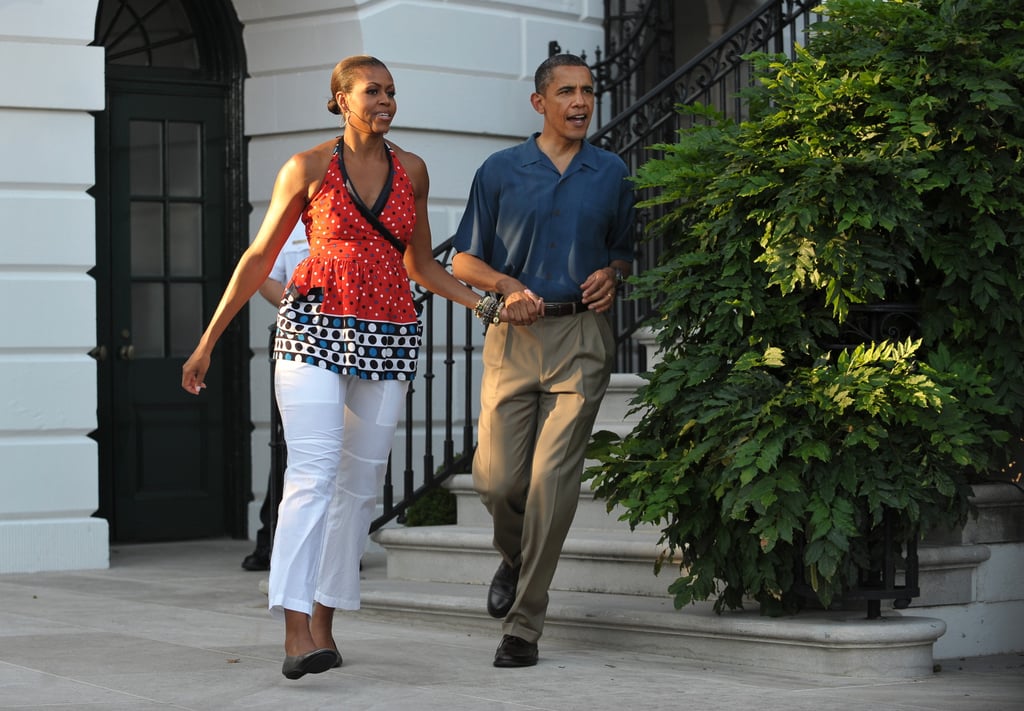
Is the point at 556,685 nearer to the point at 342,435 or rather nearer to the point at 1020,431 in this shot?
the point at 342,435

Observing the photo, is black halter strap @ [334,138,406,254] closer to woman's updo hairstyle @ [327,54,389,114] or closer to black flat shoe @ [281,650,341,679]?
woman's updo hairstyle @ [327,54,389,114]

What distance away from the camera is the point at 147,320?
33.9ft

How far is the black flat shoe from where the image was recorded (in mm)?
5262

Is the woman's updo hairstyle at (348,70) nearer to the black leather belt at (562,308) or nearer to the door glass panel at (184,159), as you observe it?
the black leather belt at (562,308)

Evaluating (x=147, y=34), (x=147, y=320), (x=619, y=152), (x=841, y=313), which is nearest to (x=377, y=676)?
(x=841, y=313)

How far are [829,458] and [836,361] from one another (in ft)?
1.56

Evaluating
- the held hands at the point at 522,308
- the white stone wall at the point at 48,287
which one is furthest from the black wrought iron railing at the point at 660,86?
the white stone wall at the point at 48,287

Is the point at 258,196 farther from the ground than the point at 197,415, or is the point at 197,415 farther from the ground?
the point at 258,196

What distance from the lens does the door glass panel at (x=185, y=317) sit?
34.1ft

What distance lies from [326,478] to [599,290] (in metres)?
1.17

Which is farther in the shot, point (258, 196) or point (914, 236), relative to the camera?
point (258, 196)

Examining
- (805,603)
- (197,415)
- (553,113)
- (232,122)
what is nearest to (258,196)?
(232,122)

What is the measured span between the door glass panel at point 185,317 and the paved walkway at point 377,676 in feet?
10.4

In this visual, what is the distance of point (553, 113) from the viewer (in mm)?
6031
